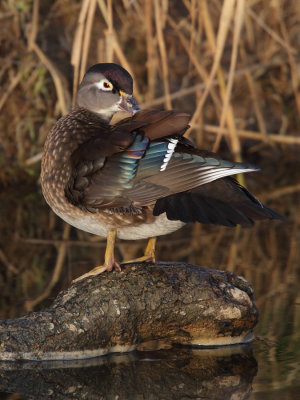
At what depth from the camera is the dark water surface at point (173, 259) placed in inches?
118

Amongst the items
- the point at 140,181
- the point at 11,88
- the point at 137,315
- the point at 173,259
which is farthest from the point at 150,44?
the point at 137,315

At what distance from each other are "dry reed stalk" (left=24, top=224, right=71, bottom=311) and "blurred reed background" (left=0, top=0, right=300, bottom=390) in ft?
0.03

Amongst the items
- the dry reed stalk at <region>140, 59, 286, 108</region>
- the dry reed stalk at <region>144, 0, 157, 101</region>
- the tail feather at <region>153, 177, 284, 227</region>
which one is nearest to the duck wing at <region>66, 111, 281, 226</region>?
the tail feather at <region>153, 177, 284, 227</region>

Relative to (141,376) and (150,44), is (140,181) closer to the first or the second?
(141,376)

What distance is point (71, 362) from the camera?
329 centimetres

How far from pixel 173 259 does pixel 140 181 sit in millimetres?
1606

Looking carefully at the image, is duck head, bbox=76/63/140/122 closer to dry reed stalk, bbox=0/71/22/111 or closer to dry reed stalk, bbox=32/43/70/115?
dry reed stalk, bbox=32/43/70/115

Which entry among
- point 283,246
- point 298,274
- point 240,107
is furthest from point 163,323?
point 240,107

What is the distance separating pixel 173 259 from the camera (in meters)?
4.89

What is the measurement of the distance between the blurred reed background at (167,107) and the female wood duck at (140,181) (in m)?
0.69

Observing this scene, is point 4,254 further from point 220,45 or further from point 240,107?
point 240,107

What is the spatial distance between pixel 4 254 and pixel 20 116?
2.23 meters

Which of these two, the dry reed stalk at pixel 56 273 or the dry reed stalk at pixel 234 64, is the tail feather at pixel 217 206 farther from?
the dry reed stalk at pixel 234 64

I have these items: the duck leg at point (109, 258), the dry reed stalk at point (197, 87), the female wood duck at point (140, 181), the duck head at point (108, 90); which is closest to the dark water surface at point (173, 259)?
the duck leg at point (109, 258)
